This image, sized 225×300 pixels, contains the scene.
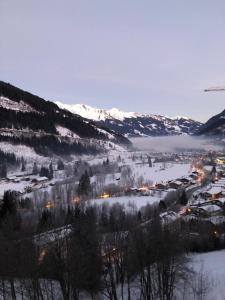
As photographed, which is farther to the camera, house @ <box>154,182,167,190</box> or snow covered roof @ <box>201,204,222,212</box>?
house @ <box>154,182,167,190</box>

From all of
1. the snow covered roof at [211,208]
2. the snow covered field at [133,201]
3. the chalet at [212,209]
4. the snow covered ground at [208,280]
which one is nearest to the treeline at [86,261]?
the snow covered ground at [208,280]

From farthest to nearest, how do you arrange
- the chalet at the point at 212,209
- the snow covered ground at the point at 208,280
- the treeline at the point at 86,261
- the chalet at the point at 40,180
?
1. the chalet at the point at 40,180
2. the chalet at the point at 212,209
3. the snow covered ground at the point at 208,280
4. the treeline at the point at 86,261

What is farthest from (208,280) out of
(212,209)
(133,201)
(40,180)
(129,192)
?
(40,180)

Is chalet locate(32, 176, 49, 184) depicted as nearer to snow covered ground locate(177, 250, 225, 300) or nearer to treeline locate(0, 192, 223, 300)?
snow covered ground locate(177, 250, 225, 300)

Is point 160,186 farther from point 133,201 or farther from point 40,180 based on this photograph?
point 40,180

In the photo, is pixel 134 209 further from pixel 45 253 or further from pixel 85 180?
pixel 45 253

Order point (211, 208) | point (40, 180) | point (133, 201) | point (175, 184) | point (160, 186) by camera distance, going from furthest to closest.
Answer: point (40, 180) → point (175, 184) → point (160, 186) → point (133, 201) → point (211, 208)

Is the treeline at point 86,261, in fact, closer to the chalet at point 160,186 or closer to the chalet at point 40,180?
the chalet at point 160,186

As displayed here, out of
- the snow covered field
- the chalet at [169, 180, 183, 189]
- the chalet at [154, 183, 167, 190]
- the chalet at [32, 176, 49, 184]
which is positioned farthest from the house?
the chalet at [32, 176, 49, 184]

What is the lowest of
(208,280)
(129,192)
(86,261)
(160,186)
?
(129,192)

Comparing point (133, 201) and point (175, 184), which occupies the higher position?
point (175, 184)

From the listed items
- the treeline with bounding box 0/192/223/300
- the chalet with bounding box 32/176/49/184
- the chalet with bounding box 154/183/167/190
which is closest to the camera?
the treeline with bounding box 0/192/223/300
